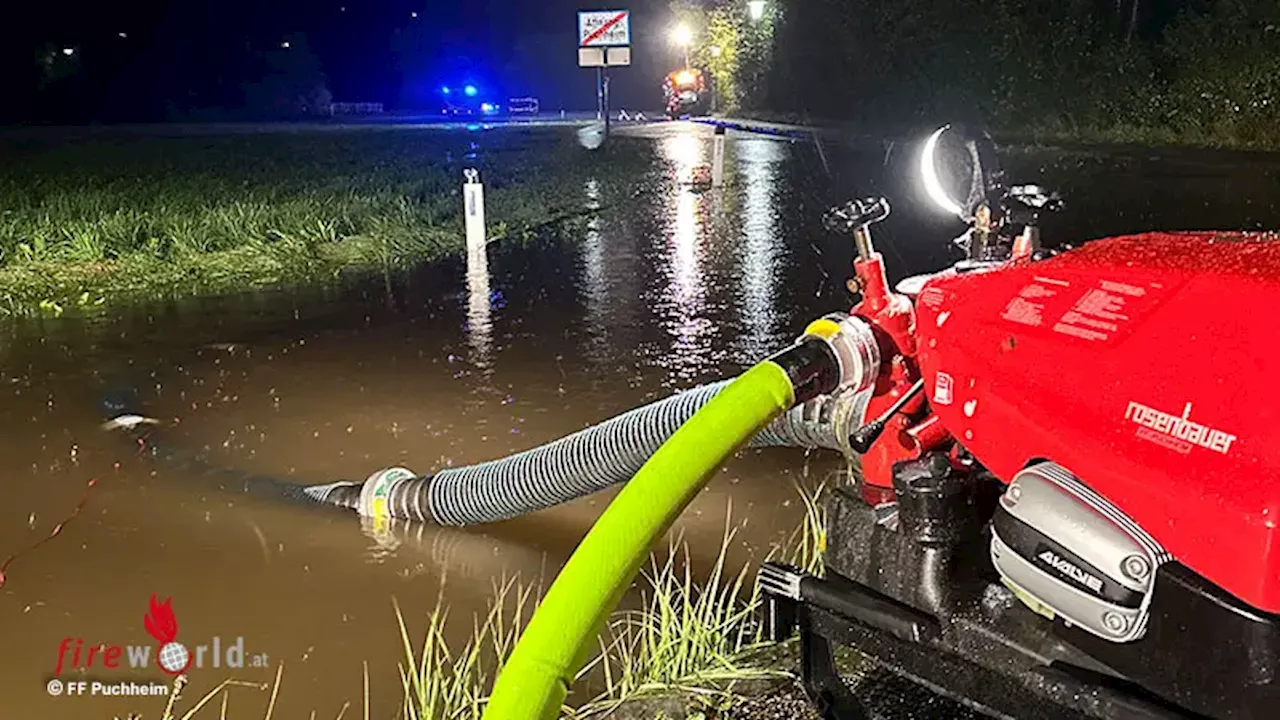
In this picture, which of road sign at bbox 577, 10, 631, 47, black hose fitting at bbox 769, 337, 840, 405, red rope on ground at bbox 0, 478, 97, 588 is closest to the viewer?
black hose fitting at bbox 769, 337, 840, 405

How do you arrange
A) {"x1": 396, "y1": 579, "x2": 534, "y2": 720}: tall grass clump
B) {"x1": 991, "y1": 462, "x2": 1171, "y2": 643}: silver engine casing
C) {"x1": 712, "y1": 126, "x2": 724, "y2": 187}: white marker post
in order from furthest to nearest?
1. {"x1": 712, "y1": 126, "x2": 724, "y2": 187}: white marker post
2. {"x1": 396, "y1": 579, "x2": 534, "y2": 720}: tall grass clump
3. {"x1": 991, "y1": 462, "x2": 1171, "y2": 643}: silver engine casing

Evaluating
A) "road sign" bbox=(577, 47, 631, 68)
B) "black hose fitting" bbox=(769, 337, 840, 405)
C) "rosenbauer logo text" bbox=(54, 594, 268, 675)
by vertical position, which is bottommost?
"rosenbauer logo text" bbox=(54, 594, 268, 675)

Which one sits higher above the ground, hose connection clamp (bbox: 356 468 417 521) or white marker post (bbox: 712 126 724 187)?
white marker post (bbox: 712 126 724 187)

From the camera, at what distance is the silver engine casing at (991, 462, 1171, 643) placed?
1.96 meters

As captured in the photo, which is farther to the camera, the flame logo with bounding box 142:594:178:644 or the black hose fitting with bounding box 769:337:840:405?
the flame logo with bounding box 142:594:178:644

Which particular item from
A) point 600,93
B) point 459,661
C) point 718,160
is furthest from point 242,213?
point 600,93

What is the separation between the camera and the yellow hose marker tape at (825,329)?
246cm

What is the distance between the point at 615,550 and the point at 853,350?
2.14 ft

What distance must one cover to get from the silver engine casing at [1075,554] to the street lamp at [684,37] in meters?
49.8

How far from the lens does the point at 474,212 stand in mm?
11492

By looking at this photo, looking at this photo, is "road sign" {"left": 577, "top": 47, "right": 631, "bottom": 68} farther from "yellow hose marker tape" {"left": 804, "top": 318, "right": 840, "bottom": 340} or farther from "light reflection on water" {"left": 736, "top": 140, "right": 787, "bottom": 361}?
"yellow hose marker tape" {"left": 804, "top": 318, "right": 840, "bottom": 340}

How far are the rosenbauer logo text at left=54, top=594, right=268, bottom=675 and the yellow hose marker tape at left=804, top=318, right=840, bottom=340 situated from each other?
2.18 meters

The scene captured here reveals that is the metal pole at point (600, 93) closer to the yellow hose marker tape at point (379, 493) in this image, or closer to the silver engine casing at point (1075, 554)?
the yellow hose marker tape at point (379, 493)

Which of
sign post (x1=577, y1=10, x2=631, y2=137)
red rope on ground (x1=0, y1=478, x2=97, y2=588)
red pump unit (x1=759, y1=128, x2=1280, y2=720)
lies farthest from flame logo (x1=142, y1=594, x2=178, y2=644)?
sign post (x1=577, y1=10, x2=631, y2=137)
